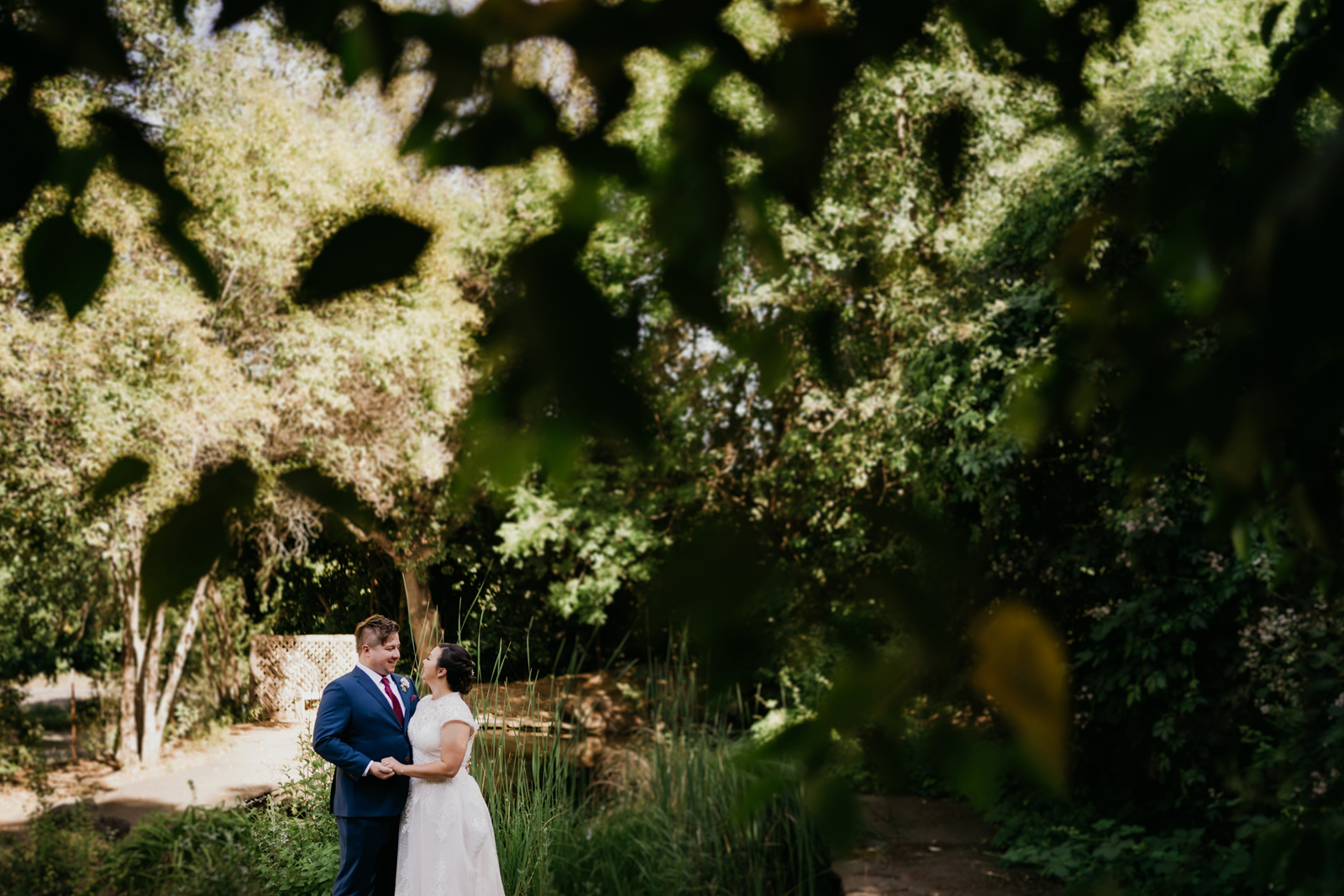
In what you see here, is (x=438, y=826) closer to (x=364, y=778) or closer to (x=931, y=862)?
(x=364, y=778)

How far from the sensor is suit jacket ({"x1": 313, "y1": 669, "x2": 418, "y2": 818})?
245 cm

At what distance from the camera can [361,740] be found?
256 centimetres

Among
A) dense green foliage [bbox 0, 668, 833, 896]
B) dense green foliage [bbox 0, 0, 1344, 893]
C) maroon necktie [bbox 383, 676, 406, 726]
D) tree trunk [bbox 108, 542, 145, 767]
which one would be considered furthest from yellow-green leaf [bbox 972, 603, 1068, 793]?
tree trunk [bbox 108, 542, 145, 767]

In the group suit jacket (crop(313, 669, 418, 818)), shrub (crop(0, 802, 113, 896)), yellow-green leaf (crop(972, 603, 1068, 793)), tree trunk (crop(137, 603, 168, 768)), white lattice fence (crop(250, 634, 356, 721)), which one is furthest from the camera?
tree trunk (crop(137, 603, 168, 768))

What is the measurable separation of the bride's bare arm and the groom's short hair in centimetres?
29

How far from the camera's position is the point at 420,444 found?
246 inches

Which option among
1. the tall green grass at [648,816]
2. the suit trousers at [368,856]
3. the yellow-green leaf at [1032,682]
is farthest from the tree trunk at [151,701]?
the yellow-green leaf at [1032,682]

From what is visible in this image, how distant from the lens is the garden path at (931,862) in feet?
13.8

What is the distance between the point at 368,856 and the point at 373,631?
27.7 inches

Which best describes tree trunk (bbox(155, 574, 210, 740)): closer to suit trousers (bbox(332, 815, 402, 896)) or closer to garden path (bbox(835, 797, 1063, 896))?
suit trousers (bbox(332, 815, 402, 896))

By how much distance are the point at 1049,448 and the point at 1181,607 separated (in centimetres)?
95

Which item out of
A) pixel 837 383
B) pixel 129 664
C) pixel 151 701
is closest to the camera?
pixel 837 383

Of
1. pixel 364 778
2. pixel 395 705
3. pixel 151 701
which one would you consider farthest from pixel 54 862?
pixel 395 705

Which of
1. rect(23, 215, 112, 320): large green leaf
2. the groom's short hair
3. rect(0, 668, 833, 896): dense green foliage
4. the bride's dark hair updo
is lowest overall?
rect(0, 668, 833, 896): dense green foliage
